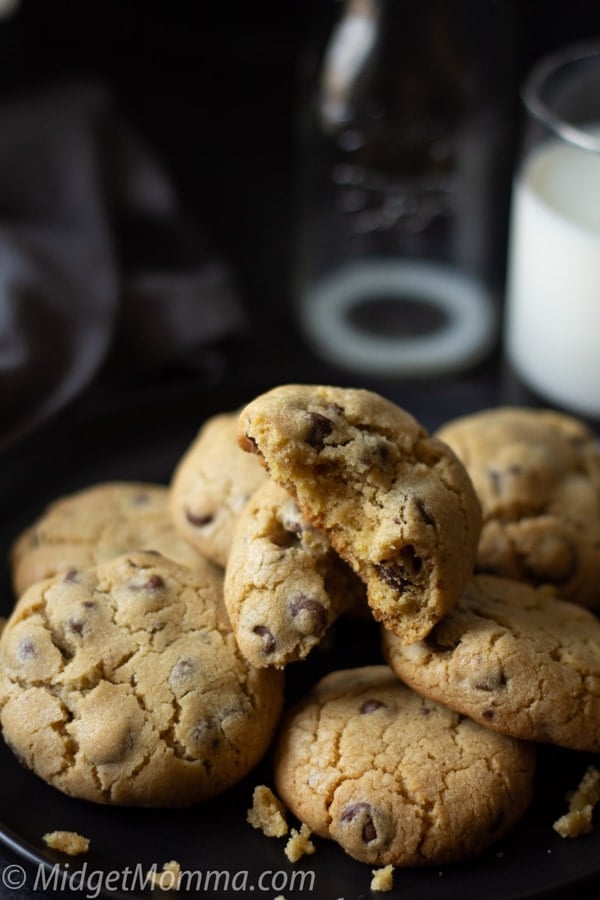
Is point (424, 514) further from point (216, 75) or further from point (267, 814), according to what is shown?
point (216, 75)

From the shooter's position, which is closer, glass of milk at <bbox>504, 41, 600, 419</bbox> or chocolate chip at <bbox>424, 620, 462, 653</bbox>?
chocolate chip at <bbox>424, 620, 462, 653</bbox>

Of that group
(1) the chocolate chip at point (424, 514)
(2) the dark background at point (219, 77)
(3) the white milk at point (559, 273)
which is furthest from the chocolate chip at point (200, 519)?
(2) the dark background at point (219, 77)

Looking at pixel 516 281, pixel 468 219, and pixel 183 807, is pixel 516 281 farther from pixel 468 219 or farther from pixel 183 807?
pixel 183 807

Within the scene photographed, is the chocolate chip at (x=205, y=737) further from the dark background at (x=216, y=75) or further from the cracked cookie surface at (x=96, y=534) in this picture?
the dark background at (x=216, y=75)

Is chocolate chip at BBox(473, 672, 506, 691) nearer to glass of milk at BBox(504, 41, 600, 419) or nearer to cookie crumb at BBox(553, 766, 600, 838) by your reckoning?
cookie crumb at BBox(553, 766, 600, 838)

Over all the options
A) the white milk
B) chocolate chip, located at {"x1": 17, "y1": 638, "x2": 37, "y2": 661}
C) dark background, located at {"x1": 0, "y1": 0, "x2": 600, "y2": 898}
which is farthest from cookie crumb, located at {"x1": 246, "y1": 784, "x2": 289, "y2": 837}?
dark background, located at {"x1": 0, "y1": 0, "x2": 600, "y2": 898}

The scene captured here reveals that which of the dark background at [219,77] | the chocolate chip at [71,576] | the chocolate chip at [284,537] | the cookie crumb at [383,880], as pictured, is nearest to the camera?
the cookie crumb at [383,880]

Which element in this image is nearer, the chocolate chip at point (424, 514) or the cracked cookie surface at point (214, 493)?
the chocolate chip at point (424, 514)

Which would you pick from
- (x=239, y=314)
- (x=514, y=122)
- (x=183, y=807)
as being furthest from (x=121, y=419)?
(x=514, y=122)
